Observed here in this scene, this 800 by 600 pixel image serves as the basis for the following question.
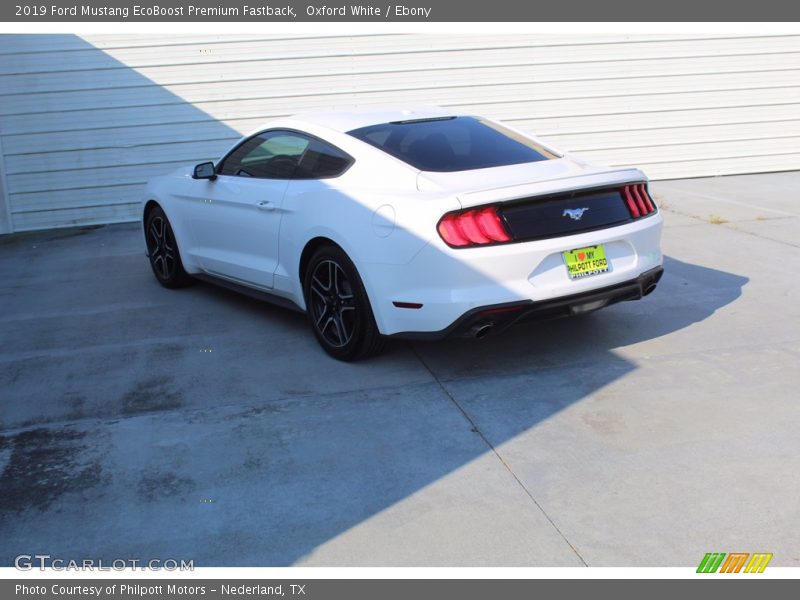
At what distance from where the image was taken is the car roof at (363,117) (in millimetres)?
6237

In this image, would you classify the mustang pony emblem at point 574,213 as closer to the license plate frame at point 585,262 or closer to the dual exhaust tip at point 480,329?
the license plate frame at point 585,262

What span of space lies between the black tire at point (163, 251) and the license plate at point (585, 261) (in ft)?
12.2

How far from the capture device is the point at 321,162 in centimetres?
607

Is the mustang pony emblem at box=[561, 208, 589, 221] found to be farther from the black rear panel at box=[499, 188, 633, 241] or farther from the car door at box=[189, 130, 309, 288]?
the car door at box=[189, 130, 309, 288]

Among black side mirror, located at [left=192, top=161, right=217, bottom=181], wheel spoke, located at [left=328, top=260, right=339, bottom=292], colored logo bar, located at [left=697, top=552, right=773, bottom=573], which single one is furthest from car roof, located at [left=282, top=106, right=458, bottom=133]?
colored logo bar, located at [left=697, top=552, right=773, bottom=573]

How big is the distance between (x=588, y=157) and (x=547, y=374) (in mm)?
7866

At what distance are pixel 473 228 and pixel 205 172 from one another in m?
2.85

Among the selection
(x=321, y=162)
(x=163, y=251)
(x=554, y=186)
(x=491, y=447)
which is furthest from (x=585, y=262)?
(x=163, y=251)

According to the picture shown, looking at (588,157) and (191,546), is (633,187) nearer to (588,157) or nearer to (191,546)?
(191,546)

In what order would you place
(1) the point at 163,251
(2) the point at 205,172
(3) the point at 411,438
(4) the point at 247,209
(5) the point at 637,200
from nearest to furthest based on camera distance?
(3) the point at 411,438 < (5) the point at 637,200 < (4) the point at 247,209 < (2) the point at 205,172 < (1) the point at 163,251

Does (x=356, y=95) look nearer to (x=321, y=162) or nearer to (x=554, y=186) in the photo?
(x=321, y=162)

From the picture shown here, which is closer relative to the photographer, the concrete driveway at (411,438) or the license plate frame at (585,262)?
the concrete driveway at (411,438)

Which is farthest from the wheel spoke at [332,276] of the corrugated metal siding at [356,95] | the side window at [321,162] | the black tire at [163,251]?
the corrugated metal siding at [356,95]
